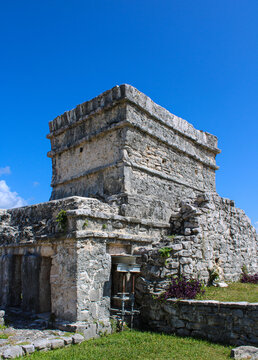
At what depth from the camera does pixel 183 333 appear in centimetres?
737

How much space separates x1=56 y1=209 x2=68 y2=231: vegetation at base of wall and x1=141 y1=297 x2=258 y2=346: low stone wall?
2712 mm

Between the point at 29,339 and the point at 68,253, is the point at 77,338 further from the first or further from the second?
the point at 68,253

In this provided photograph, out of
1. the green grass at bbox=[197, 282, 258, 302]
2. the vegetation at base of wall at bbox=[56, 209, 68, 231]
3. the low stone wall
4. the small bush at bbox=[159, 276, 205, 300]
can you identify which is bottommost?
the low stone wall

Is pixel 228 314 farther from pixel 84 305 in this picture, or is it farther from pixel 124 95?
pixel 124 95

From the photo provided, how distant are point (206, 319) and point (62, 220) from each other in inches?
151

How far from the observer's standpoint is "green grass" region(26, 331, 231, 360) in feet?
19.7

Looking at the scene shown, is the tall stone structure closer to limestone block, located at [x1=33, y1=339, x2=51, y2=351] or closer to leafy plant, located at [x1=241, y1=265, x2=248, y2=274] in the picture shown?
leafy plant, located at [x1=241, y1=265, x2=248, y2=274]

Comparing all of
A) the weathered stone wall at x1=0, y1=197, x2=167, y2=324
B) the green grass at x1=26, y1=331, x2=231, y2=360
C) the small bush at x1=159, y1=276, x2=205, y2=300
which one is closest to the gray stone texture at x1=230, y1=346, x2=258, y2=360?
the green grass at x1=26, y1=331, x2=231, y2=360

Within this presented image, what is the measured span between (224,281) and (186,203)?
259 centimetres

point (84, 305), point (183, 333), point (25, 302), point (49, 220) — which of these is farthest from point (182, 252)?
point (25, 302)

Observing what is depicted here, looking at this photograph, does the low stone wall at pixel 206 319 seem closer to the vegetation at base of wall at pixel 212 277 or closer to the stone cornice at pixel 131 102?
the vegetation at base of wall at pixel 212 277

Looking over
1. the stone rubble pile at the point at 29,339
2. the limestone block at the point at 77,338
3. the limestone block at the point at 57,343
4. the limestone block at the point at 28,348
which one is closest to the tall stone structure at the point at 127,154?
the limestone block at the point at 77,338

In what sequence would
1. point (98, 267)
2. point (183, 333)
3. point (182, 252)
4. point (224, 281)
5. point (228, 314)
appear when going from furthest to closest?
point (224, 281) < point (182, 252) < point (98, 267) < point (183, 333) < point (228, 314)

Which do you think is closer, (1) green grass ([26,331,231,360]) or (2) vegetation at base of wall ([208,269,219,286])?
(1) green grass ([26,331,231,360])
